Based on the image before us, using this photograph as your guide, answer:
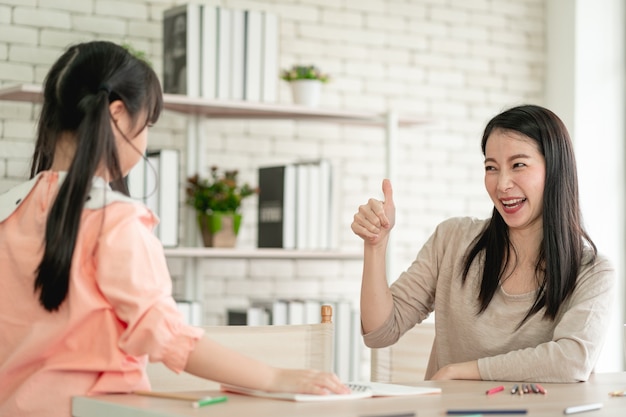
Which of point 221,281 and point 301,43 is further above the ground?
point 301,43

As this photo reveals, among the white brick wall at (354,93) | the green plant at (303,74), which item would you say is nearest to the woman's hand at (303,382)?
the white brick wall at (354,93)

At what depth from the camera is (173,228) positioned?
3.32 meters

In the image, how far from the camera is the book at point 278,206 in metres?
3.52

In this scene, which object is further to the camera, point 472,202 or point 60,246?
point 472,202

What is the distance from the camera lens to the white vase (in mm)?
3584

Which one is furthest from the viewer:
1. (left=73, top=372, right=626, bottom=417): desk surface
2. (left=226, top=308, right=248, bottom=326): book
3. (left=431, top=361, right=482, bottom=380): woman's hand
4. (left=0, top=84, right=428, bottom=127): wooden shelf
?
(left=226, top=308, right=248, bottom=326): book

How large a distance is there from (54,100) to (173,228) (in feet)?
5.68

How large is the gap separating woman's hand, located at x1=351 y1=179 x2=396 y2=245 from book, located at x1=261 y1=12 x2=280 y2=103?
1.28 metres

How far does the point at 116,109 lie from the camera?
1.59m

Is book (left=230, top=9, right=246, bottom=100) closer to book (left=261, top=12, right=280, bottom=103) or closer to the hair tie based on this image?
book (left=261, top=12, right=280, bottom=103)

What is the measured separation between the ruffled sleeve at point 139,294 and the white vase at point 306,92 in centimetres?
213

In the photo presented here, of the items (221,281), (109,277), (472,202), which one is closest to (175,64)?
(221,281)

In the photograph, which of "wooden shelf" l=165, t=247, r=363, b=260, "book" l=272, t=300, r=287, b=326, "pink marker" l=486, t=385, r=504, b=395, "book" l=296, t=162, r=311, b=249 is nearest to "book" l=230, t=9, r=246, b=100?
"book" l=296, t=162, r=311, b=249

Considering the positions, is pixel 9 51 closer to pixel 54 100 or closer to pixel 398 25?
pixel 398 25
